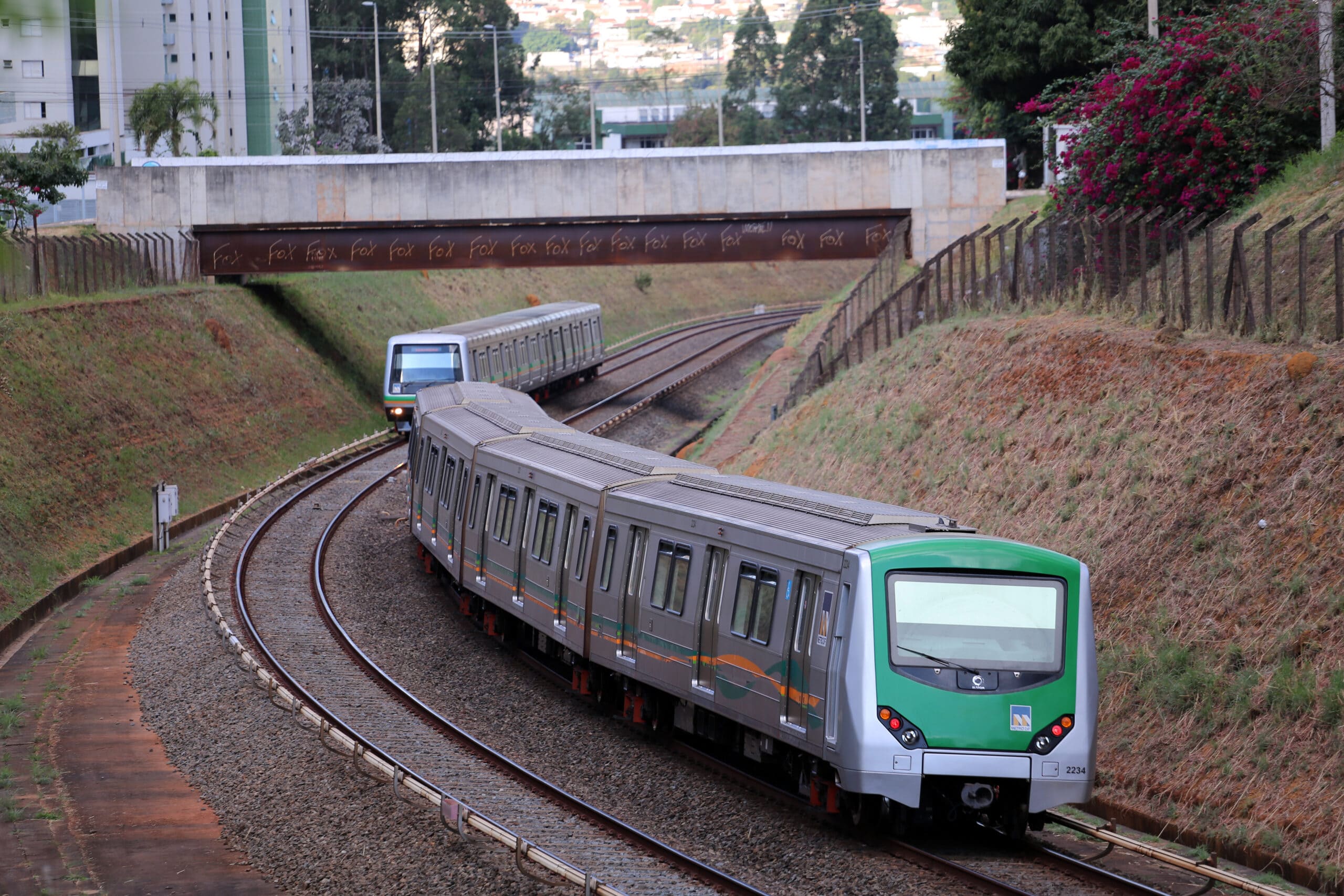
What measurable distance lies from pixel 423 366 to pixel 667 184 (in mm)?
9012

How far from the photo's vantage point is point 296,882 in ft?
37.4

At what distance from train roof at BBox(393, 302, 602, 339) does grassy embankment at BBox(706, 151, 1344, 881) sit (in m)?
20.3

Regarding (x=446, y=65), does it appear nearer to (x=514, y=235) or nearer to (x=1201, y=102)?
(x=514, y=235)

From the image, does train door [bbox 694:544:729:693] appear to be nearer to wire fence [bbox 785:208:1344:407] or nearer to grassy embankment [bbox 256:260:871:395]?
wire fence [bbox 785:208:1344:407]

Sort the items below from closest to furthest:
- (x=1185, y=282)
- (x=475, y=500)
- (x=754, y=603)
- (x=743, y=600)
A: (x=754, y=603), (x=743, y=600), (x=1185, y=282), (x=475, y=500)

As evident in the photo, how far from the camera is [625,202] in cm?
4278

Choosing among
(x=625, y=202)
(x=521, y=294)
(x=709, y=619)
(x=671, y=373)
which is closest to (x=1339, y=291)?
(x=709, y=619)

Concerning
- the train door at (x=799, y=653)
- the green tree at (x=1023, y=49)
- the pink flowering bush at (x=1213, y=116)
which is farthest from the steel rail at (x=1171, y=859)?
the green tree at (x=1023, y=49)

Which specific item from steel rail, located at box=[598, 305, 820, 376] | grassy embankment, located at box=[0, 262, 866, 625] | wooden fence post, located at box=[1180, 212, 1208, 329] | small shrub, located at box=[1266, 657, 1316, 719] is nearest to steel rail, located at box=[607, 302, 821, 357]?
steel rail, located at box=[598, 305, 820, 376]

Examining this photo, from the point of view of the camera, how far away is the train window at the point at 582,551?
16.4 meters

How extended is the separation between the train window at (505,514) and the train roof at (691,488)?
0.46 metres

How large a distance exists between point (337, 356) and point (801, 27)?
70.4 meters

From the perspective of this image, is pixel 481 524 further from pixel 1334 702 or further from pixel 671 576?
pixel 1334 702

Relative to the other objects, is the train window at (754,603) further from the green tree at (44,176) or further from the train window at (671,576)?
the green tree at (44,176)
